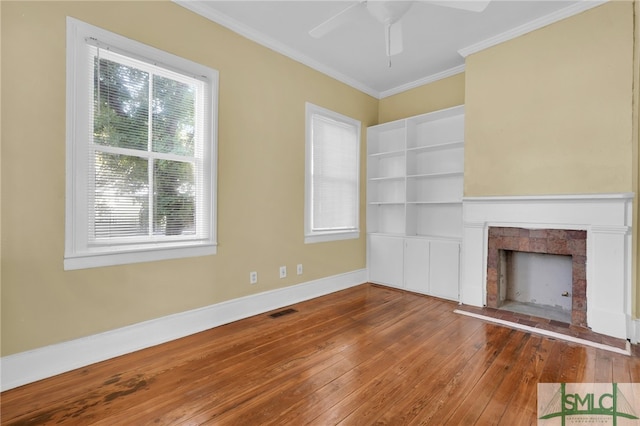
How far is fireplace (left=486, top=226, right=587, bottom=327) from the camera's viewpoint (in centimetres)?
271

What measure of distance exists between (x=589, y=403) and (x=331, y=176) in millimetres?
3217

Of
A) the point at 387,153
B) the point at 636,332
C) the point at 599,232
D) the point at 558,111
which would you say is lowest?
the point at 636,332

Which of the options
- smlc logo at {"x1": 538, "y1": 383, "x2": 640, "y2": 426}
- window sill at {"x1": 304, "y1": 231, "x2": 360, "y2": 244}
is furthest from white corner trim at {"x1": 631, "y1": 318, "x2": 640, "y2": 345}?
window sill at {"x1": 304, "y1": 231, "x2": 360, "y2": 244}

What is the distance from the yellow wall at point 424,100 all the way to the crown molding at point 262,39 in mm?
535

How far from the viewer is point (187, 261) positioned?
8.59 feet

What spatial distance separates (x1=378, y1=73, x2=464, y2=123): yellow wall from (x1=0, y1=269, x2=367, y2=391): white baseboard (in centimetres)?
303

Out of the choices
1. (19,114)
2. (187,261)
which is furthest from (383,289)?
(19,114)

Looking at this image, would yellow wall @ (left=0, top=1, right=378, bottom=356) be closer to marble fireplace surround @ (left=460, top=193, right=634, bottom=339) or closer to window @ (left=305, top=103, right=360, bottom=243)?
window @ (left=305, top=103, right=360, bottom=243)

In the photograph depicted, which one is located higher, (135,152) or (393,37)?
(393,37)

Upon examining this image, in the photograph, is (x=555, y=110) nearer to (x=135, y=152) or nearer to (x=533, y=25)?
(x=533, y=25)

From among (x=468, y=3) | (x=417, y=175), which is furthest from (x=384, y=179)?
(x=468, y=3)

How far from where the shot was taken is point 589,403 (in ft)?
5.53

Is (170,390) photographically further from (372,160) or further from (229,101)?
(372,160)

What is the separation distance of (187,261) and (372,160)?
3.13 metres
